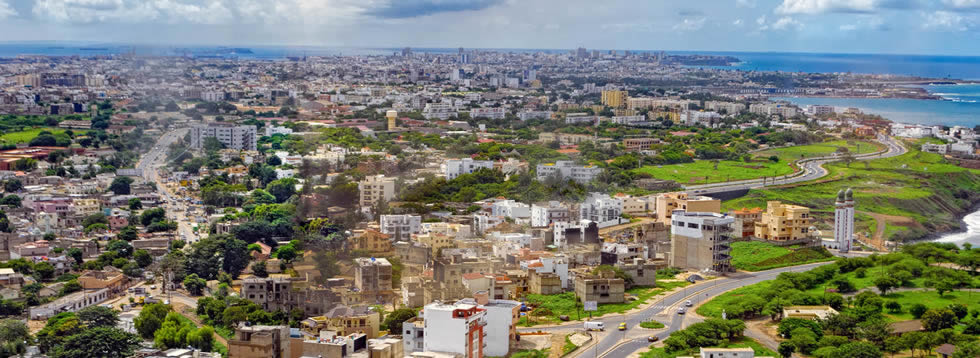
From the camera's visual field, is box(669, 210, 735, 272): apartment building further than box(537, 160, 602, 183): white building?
No

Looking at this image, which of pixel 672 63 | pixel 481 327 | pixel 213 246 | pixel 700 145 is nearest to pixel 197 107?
pixel 700 145

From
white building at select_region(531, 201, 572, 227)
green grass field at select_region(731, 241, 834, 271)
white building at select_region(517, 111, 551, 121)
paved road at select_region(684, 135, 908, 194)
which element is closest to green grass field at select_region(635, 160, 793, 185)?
paved road at select_region(684, 135, 908, 194)

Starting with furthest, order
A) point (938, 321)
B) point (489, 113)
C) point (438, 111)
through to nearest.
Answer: point (489, 113)
point (438, 111)
point (938, 321)

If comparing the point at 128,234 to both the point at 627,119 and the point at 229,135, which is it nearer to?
the point at 229,135

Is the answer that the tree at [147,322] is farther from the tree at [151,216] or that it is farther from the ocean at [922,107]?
the ocean at [922,107]

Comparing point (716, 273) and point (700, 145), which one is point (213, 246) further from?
point (700, 145)

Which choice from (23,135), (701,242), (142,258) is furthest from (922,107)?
(142,258)

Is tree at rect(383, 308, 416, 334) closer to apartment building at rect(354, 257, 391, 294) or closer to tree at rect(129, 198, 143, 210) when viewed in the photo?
apartment building at rect(354, 257, 391, 294)

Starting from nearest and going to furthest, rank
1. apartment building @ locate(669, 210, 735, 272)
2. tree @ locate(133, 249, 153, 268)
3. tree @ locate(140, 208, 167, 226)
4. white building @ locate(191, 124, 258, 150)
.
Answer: apartment building @ locate(669, 210, 735, 272), tree @ locate(133, 249, 153, 268), tree @ locate(140, 208, 167, 226), white building @ locate(191, 124, 258, 150)

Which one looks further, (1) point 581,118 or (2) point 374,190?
(1) point 581,118
